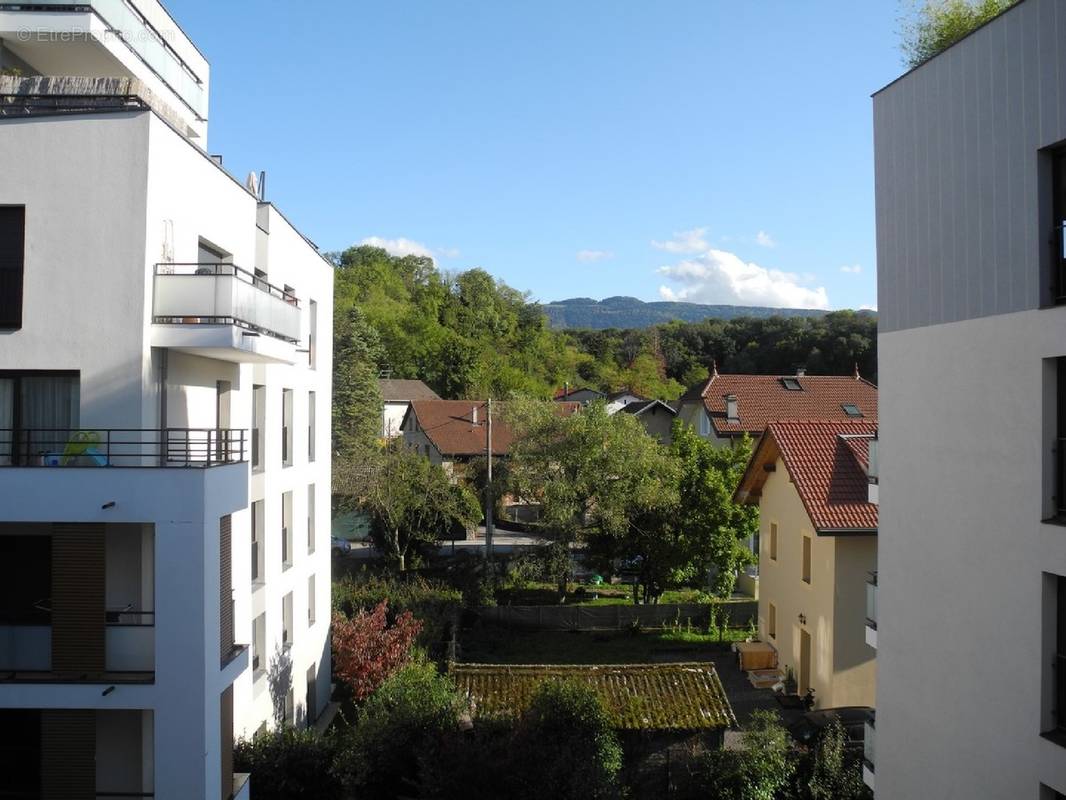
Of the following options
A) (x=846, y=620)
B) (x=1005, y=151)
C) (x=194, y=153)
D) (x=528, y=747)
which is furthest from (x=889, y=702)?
(x=194, y=153)

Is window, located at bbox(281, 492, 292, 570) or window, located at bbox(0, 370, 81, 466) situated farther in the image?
window, located at bbox(281, 492, 292, 570)

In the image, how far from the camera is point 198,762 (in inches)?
396

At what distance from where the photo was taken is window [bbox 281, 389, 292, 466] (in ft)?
58.9

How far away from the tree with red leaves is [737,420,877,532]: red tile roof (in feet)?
30.5

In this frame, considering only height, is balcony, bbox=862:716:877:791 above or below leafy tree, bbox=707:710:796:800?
above

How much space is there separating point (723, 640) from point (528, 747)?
1457cm

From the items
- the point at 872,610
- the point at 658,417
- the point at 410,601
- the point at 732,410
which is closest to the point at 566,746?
the point at 872,610

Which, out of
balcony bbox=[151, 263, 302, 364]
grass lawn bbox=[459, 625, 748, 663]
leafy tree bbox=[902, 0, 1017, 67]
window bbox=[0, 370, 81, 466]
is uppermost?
leafy tree bbox=[902, 0, 1017, 67]

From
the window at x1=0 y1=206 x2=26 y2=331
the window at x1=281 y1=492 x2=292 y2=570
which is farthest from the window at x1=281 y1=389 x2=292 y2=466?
the window at x1=0 y1=206 x2=26 y2=331

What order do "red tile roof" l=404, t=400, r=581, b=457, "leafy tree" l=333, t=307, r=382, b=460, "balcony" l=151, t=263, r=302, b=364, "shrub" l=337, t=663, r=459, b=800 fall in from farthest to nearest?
"red tile roof" l=404, t=400, r=581, b=457 → "leafy tree" l=333, t=307, r=382, b=460 → "shrub" l=337, t=663, r=459, b=800 → "balcony" l=151, t=263, r=302, b=364

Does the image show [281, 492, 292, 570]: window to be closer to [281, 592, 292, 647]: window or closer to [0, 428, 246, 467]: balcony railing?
[281, 592, 292, 647]: window

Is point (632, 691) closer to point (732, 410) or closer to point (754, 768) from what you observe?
point (754, 768)

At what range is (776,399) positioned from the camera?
42562 millimetres

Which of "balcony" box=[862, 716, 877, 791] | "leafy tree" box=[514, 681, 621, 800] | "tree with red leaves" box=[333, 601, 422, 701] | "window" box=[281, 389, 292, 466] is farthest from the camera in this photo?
"tree with red leaves" box=[333, 601, 422, 701]
